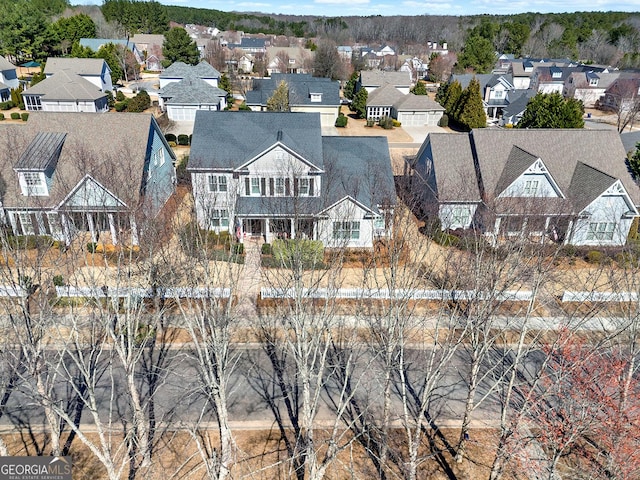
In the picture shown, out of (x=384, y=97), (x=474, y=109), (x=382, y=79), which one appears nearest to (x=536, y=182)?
(x=474, y=109)

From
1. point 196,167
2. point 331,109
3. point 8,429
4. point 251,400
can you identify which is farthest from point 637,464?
point 331,109

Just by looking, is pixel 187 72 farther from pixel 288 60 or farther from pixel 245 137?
pixel 245 137

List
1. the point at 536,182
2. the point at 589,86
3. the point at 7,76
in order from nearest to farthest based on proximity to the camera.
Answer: the point at 536,182
the point at 7,76
the point at 589,86

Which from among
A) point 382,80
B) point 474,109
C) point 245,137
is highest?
point 382,80

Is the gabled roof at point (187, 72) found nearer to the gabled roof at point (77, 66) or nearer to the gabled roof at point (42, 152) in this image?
the gabled roof at point (77, 66)

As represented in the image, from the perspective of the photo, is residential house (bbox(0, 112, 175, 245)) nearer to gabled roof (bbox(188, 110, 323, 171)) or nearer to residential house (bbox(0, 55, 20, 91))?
gabled roof (bbox(188, 110, 323, 171))

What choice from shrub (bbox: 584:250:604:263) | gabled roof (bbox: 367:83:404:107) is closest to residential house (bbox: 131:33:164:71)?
gabled roof (bbox: 367:83:404:107)

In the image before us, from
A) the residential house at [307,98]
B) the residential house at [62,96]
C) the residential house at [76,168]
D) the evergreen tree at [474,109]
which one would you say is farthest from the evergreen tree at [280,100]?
the residential house at [76,168]
